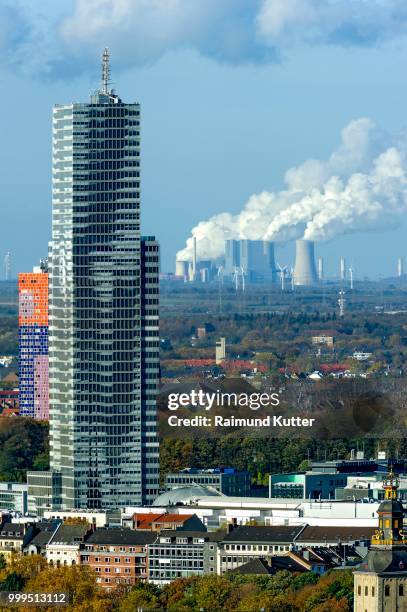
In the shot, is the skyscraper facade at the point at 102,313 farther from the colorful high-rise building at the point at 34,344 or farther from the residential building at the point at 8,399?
the residential building at the point at 8,399

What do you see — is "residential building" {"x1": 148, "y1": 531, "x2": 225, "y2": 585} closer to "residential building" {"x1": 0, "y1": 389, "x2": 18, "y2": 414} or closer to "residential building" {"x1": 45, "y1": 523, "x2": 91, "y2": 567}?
"residential building" {"x1": 45, "y1": 523, "x2": 91, "y2": 567}

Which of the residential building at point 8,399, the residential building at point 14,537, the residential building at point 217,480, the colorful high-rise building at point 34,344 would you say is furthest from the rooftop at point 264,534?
the residential building at point 8,399

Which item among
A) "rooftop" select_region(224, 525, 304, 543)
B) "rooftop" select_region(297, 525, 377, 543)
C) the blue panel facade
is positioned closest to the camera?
"rooftop" select_region(224, 525, 304, 543)

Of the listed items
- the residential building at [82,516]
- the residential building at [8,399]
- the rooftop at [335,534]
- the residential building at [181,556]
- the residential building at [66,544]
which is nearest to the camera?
the residential building at [181,556]

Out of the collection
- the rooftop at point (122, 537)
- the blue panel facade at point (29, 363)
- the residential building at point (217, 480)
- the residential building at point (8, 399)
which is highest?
the blue panel facade at point (29, 363)

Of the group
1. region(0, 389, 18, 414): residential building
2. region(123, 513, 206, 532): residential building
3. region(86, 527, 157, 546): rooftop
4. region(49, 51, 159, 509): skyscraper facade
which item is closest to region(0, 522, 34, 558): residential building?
region(86, 527, 157, 546): rooftop

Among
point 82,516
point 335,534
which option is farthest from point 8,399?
point 335,534

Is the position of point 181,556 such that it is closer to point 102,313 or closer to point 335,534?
point 335,534
